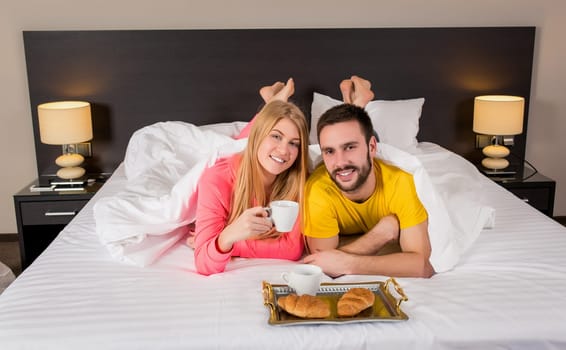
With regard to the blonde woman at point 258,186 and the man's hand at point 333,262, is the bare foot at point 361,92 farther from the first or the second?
the man's hand at point 333,262

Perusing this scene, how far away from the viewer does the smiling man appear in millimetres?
1886

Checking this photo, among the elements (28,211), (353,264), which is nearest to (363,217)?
(353,264)

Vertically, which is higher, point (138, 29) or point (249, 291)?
point (138, 29)

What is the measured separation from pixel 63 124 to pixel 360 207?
178 centimetres

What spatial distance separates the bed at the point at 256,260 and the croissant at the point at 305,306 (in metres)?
0.04

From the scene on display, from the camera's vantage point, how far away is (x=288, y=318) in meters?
1.57

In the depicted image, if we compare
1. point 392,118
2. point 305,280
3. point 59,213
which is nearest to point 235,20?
point 392,118

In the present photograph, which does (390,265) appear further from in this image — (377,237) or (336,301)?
(336,301)

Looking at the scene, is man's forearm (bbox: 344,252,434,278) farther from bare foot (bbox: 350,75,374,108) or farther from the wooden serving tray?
bare foot (bbox: 350,75,374,108)

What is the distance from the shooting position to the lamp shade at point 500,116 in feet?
10.7

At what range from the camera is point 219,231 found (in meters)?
1.91

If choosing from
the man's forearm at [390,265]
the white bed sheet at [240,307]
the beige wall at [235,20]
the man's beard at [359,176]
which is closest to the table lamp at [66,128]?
the beige wall at [235,20]

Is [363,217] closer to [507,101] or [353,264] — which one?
[353,264]

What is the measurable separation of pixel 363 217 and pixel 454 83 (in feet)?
5.79
